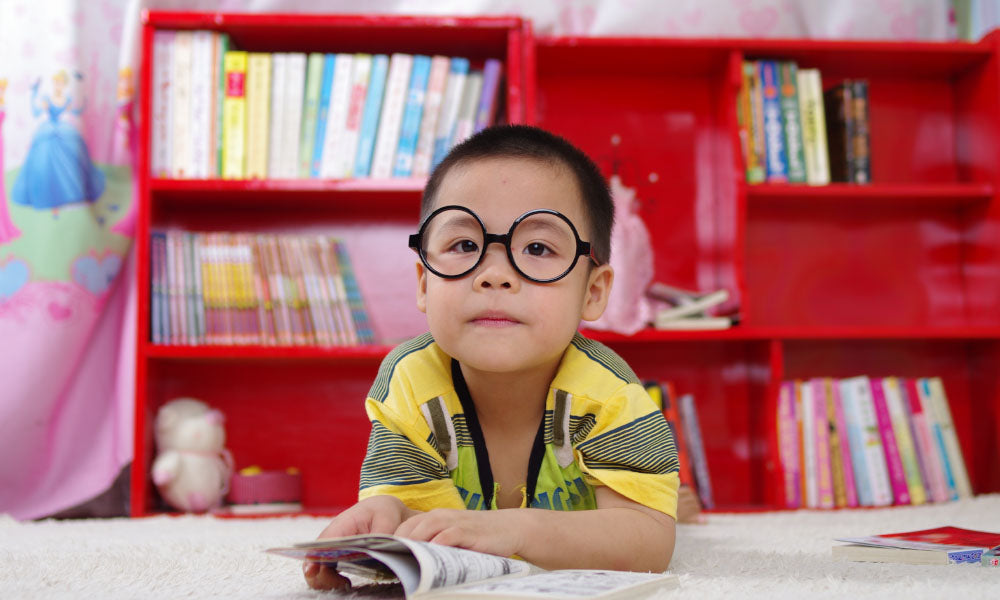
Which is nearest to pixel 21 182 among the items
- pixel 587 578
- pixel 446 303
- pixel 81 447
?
pixel 81 447

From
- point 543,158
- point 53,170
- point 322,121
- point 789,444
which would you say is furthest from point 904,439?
point 53,170

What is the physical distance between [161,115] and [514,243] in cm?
136

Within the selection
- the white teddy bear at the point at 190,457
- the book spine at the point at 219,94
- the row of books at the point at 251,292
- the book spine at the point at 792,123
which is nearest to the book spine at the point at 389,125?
the row of books at the point at 251,292

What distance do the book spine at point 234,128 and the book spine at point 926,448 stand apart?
5.41 ft

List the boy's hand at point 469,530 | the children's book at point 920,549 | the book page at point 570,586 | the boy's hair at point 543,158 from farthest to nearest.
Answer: the boy's hair at point 543,158 → the children's book at point 920,549 → the boy's hand at point 469,530 → the book page at point 570,586

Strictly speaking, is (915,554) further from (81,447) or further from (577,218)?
(81,447)

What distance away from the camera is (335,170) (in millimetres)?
2080

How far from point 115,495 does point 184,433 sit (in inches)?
10.0

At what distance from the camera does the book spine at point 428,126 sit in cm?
209

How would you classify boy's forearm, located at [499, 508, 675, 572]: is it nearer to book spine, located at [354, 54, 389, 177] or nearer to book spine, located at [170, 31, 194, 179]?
book spine, located at [354, 54, 389, 177]

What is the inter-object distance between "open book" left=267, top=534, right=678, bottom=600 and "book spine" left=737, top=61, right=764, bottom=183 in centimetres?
151

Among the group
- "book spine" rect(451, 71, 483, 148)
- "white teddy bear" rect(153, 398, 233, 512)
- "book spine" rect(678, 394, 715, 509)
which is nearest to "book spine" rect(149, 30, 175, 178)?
"white teddy bear" rect(153, 398, 233, 512)

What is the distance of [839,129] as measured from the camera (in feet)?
7.15

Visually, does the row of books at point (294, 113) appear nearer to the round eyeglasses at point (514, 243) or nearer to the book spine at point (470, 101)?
the book spine at point (470, 101)
